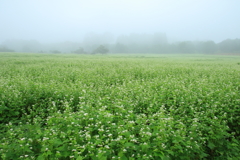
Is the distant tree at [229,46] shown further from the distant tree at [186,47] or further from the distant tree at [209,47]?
the distant tree at [186,47]

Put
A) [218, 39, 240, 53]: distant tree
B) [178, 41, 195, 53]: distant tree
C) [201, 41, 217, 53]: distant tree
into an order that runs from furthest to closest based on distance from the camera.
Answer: [178, 41, 195, 53]: distant tree < [201, 41, 217, 53]: distant tree < [218, 39, 240, 53]: distant tree

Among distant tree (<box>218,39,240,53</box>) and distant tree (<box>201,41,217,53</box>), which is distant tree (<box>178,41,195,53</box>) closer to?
distant tree (<box>201,41,217,53</box>)

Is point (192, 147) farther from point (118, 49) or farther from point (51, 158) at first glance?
point (118, 49)

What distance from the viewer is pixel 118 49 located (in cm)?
15300

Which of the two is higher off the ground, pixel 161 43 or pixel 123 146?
pixel 161 43

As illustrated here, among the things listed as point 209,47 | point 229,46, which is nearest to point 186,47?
point 209,47

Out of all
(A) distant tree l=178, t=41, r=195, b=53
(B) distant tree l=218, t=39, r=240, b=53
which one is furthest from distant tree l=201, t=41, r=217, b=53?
(A) distant tree l=178, t=41, r=195, b=53

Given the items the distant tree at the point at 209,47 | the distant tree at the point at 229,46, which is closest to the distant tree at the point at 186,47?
the distant tree at the point at 209,47

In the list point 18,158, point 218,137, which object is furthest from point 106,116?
point 218,137

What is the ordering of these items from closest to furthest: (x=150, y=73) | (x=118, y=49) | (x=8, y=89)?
(x=8, y=89)
(x=150, y=73)
(x=118, y=49)

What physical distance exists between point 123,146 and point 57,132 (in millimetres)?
1790

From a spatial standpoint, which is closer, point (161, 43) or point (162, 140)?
point (162, 140)

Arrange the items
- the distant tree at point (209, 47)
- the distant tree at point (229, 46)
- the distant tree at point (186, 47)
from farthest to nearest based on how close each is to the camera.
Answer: the distant tree at point (186, 47), the distant tree at point (209, 47), the distant tree at point (229, 46)

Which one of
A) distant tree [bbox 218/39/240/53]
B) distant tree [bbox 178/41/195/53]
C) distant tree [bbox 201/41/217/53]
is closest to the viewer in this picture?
distant tree [bbox 218/39/240/53]
